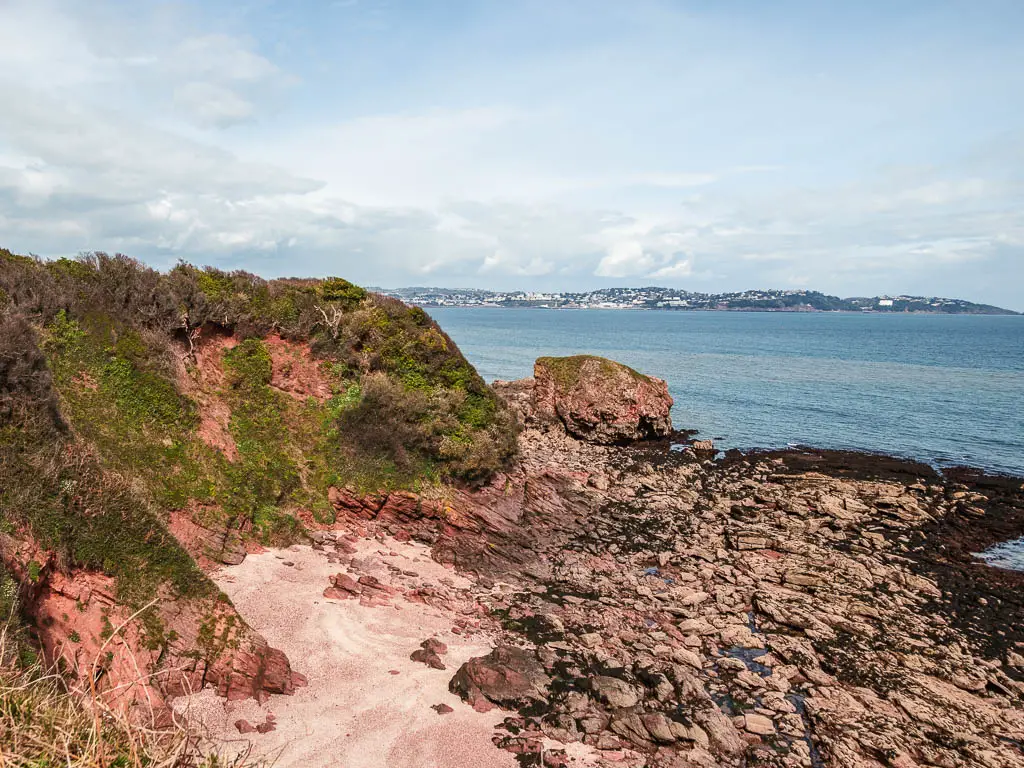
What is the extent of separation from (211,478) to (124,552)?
839 cm

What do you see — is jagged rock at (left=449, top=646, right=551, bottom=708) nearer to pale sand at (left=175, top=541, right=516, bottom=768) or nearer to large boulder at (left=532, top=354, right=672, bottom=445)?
pale sand at (left=175, top=541, right=516, bottom=768)

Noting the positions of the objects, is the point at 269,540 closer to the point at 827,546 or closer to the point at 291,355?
the point at 291,355

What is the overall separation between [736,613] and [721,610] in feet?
1.58

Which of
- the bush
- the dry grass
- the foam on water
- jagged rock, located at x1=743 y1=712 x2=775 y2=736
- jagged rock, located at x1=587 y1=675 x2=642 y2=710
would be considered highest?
the bush

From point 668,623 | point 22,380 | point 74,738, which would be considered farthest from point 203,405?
point 74,738

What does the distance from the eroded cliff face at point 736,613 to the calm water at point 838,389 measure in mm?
11673

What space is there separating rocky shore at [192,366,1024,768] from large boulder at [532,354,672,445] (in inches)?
355

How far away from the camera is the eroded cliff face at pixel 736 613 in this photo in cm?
1508

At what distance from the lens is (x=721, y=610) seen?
21.0m

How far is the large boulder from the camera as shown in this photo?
43594 mm

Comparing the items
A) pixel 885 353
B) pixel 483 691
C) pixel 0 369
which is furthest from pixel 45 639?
pixel 885 353

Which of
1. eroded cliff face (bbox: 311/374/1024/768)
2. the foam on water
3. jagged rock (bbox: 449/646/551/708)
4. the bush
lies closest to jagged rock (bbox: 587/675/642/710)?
eroded cliff face (bbox: 311/374/1024/768)

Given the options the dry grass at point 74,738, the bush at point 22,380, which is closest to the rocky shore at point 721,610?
the dry grass at point 74,738

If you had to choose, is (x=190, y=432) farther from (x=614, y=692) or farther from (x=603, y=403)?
(x=603, y=403)
